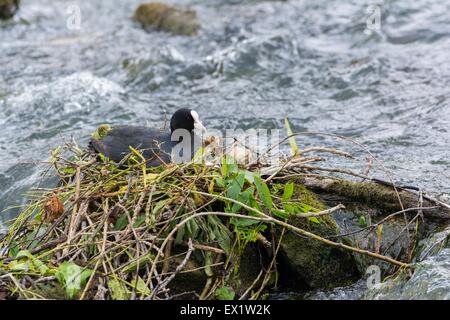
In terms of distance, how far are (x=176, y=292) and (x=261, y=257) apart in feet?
1.76

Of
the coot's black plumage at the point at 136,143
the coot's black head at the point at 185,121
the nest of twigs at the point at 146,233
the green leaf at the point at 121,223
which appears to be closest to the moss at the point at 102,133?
the coot's black plumage at the point at 136,143

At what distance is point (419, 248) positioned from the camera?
400 cm

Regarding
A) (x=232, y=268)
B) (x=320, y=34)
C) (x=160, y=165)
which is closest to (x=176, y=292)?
(x=232, y=268)

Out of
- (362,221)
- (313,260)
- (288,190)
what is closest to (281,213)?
(288,190)

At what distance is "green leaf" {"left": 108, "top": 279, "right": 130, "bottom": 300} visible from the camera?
3.41 m

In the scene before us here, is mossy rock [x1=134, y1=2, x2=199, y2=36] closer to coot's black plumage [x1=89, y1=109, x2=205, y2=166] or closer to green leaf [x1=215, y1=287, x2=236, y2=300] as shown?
coot's black plumage [x1=89, y1=109, x2=205, y2=166]

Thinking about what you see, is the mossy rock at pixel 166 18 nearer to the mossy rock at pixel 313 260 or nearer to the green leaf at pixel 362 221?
the green leaf at pixel 362 221

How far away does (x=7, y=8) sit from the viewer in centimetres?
1190

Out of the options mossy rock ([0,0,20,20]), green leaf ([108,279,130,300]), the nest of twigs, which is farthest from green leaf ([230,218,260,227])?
mossy rock ([0,0,20,20])

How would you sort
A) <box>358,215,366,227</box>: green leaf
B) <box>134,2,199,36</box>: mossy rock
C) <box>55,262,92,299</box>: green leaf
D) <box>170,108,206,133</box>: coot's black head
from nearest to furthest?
1. <box>55,262,92,299</box>: green leaf
2. <box>358,215,366,227</box>: green leaf
3. <box>170,108,206,133</box>: coot's black head
4. <box>134,2,199,36</box>: mossy rock

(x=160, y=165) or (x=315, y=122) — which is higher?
(x=160, y=165)

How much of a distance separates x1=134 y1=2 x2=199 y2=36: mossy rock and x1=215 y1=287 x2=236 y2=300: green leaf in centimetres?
707

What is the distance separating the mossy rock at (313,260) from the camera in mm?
3906
